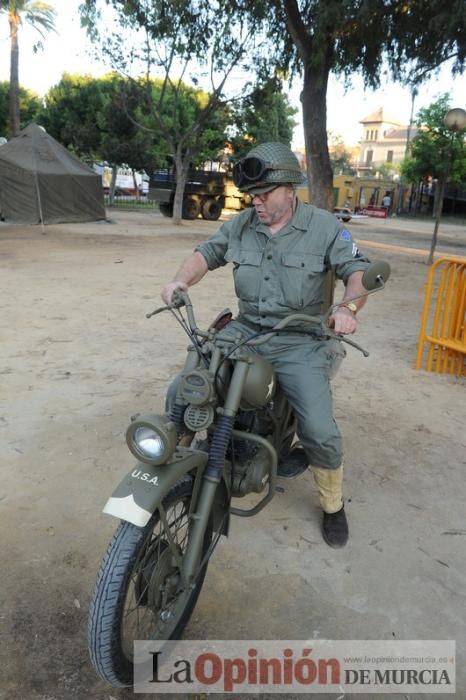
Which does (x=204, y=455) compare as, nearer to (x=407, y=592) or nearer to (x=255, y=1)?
(x=407, y=592)

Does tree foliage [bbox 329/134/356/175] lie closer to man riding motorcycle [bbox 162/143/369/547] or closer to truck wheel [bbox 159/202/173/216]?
truck wheel [bbox 159/202/173/216]

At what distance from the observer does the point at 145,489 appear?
71.6 inches

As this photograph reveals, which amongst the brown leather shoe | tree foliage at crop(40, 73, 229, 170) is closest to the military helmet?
the brown leather shoe

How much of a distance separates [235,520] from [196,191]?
20.9 m

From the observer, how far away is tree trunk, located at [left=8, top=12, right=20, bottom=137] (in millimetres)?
21953

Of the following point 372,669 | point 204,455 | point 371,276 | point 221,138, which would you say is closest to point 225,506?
point 204,455

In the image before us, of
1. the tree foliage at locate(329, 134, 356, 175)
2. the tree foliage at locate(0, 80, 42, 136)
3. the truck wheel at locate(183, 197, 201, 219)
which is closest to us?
the truck wheel at locate(183, 197, 201, 219)

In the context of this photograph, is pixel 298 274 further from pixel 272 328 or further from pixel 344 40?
pixel 344 40

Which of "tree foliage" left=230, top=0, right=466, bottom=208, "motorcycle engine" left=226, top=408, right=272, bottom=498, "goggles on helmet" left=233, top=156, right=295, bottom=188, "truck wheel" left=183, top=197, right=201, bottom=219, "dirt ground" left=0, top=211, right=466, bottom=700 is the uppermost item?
"tree foliage" left=230, top=0, right=466, bottom=208

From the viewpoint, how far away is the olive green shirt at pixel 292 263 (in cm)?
256

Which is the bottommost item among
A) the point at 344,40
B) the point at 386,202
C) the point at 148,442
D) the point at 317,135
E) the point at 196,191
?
the point at 148,442

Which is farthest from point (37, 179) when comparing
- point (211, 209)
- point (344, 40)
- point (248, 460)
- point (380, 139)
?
point (380, 139)

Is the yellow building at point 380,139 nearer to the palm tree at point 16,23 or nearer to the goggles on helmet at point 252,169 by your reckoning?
the palm tree at point 16,23

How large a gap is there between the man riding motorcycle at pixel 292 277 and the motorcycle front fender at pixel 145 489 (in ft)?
2.44
